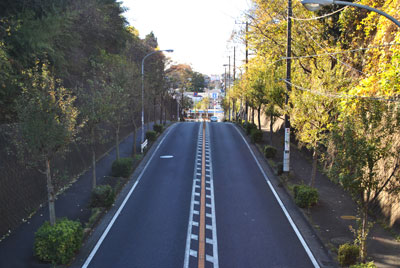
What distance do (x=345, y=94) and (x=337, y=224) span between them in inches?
202

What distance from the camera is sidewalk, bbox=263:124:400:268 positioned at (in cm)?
1130

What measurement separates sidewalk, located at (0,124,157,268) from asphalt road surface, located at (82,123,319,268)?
5.57 feet

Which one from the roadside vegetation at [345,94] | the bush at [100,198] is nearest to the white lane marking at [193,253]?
the roadside vegetation at [345,94]

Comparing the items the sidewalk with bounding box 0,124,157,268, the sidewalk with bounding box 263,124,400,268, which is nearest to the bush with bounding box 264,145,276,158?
the sidewalk with bounding box 263,124,400,268

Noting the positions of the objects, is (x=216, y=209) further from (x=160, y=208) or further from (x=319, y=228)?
(x=319, y=228)

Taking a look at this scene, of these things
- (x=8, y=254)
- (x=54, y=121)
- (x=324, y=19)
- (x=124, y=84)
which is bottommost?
(x=8, y=254)

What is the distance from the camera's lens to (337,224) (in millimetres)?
14141

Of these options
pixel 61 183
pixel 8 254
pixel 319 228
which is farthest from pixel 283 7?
pixel 8 254

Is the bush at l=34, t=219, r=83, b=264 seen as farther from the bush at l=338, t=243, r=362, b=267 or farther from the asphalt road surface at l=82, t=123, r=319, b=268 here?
the bush at l=338, t=243, r=362, b=267

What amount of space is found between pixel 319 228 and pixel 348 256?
322 centimetres

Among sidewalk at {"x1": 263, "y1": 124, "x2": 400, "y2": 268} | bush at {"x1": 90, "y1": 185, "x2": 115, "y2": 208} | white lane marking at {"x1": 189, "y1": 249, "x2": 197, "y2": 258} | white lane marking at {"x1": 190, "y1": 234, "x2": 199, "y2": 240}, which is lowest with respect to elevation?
white lane marking at {"x1": 189, "y1": 249, "x2": 197, "y2": 258}

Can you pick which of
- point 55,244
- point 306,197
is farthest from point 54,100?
point 306,197

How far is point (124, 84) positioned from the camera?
23.1 meters

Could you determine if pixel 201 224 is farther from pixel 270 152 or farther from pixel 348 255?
pixel 270 152
